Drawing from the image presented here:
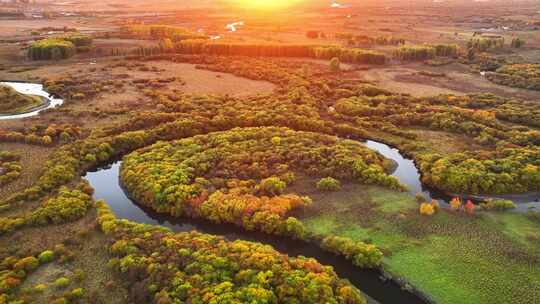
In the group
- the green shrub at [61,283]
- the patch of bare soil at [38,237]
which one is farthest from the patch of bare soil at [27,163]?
the green shrub at [61,283]

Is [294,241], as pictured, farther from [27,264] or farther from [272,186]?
[27,264]

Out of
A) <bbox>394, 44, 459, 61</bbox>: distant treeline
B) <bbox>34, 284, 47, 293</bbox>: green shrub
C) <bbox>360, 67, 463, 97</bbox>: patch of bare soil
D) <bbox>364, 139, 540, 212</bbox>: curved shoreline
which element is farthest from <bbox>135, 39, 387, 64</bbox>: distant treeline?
<bbox>34, 284, 47, 293</bbox>: green shrub

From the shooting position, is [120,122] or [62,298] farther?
[120,122]

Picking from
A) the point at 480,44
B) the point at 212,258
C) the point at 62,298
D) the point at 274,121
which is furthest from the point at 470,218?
the point at 480,44

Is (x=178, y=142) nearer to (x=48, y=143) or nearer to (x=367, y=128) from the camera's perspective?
(x=48, y=143)

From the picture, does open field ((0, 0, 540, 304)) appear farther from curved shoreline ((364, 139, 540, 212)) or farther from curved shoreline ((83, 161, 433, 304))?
curved shoreline ((364, 139, 540, 212))

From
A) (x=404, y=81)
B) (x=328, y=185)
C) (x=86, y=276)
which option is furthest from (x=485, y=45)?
(x=86, y=276)
